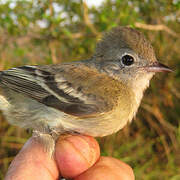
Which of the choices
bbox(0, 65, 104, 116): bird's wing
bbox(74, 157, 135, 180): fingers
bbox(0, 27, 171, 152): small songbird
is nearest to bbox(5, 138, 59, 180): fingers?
bbox(0, 27, 171, 152): small songbird

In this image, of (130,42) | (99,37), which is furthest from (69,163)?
(99,37)

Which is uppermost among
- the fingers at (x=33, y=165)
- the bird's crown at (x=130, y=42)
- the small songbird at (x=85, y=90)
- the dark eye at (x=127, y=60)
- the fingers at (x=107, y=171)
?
the bird's crown at (x=130, y=42)

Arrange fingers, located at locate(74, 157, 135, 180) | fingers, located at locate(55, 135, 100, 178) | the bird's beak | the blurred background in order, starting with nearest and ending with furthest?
fingers, located at locate(74, 157, 135, 180) < fingers, located at locate(55, 135, 100, 178) < the bird's beak < the blurred background

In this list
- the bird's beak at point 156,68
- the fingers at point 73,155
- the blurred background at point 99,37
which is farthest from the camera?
the blurred background at point 99,37

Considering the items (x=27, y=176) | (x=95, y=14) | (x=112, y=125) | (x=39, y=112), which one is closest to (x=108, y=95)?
(x=112, y=125)

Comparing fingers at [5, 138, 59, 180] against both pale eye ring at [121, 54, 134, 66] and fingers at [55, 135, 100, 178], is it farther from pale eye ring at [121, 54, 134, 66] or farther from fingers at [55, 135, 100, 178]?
pale eye ring at [121, 54, 134, 66]

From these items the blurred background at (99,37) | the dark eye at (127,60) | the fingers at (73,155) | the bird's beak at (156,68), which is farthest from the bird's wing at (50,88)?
the blurred background at (99,37)

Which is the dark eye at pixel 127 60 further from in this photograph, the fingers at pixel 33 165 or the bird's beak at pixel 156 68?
the fingers at pixel 33 165

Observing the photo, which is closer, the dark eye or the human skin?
the human skin
